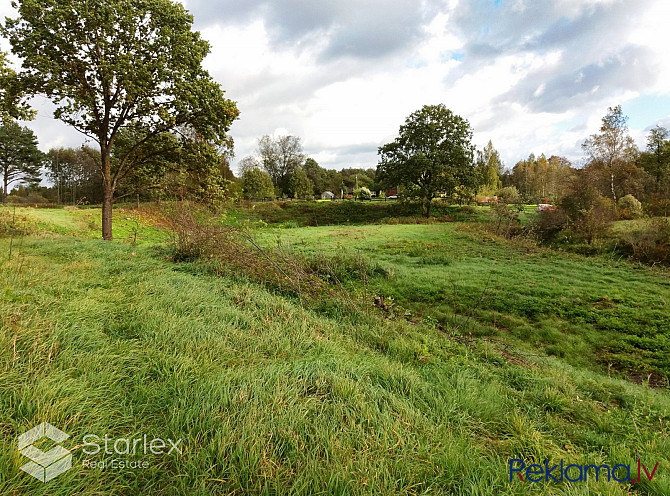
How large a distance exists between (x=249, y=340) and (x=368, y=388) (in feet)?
5.64

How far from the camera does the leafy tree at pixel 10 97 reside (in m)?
11.3

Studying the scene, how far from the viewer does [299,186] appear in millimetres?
58312

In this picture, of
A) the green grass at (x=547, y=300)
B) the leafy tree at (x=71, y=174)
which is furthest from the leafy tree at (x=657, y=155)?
the leafy tree at (x=71, y=174)

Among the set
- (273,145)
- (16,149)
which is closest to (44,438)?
(16,149)

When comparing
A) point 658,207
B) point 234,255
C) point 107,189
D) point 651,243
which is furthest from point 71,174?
point 658,207

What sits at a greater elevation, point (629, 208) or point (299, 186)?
point (299, 186)

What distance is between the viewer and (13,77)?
11.4 m

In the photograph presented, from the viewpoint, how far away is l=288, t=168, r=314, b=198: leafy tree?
58.1 meters

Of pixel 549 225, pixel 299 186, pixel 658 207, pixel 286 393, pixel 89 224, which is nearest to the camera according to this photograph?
pixel 286 393

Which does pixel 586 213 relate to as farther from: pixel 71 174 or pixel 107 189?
pixel 71 174

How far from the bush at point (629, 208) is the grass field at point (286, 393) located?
1837cm

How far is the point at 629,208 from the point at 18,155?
2629 inches

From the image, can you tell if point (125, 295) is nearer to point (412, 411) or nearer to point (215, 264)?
point (215, 264)

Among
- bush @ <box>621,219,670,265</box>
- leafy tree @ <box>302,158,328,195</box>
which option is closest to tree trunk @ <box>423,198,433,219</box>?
bush @ <box>621,219,670,265</box>
